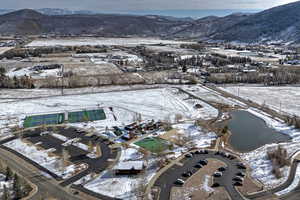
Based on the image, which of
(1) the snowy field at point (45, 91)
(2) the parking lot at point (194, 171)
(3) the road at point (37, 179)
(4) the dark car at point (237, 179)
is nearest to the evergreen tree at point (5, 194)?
(3) the road at point (37, 179)

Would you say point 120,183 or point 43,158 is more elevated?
point 43,158

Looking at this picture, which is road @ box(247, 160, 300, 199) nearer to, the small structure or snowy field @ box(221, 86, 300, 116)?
the small structure

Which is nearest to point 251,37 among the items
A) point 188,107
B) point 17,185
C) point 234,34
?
point 234,34

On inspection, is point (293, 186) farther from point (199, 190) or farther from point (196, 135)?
point (196, 135)

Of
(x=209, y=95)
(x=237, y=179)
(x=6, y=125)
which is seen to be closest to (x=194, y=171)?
(x=237, y=179)

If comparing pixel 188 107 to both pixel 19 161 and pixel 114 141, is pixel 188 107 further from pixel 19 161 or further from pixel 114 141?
pixel 19 161

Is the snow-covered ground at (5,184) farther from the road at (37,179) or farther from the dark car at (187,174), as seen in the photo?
the dark car at (187,174)
